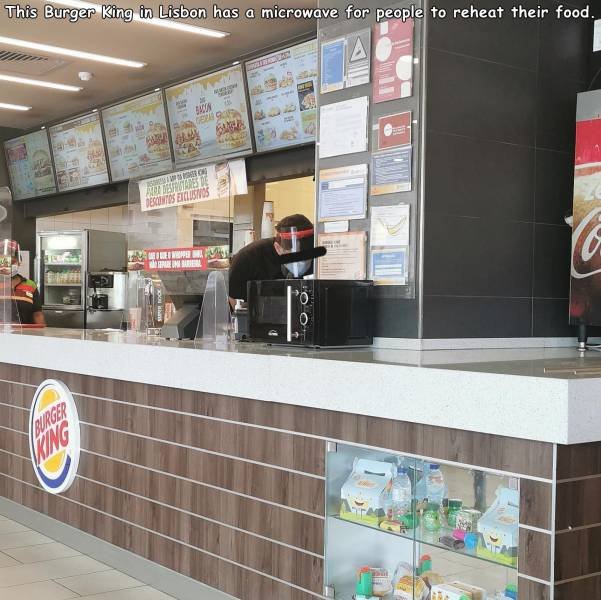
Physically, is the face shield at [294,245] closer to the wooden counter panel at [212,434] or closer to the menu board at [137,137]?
the wooden counter panel at [212,434]

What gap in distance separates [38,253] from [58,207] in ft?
2.49

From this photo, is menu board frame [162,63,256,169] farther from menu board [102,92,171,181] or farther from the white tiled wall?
the white tiled wall

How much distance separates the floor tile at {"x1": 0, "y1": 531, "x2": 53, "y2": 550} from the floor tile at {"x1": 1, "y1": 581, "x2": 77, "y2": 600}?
637 millimetres

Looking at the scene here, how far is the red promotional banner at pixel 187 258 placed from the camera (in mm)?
4152

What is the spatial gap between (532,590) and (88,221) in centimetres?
819

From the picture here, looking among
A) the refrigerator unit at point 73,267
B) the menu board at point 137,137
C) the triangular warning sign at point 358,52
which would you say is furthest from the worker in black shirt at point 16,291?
the triangular warning sign at point 358,52

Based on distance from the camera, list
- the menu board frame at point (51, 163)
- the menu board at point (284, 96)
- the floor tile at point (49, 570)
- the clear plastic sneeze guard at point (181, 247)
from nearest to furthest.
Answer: the floor tile at point (49, 570) → the clear plastic sneeze guard at point (181, 247) → the menu board at point (284, 96) → the menu board frame at point (51, 163)

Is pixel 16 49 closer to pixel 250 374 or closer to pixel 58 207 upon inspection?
pixel 58 207

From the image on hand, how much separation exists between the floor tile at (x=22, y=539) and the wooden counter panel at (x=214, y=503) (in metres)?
0.49

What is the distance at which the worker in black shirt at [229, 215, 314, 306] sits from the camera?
161 inches

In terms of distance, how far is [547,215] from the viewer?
13.8 feet

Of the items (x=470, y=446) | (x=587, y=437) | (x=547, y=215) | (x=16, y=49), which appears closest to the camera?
(x=587, y=437)

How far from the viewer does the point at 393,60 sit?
388cm

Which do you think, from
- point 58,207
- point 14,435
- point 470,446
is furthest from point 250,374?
point 58,207
